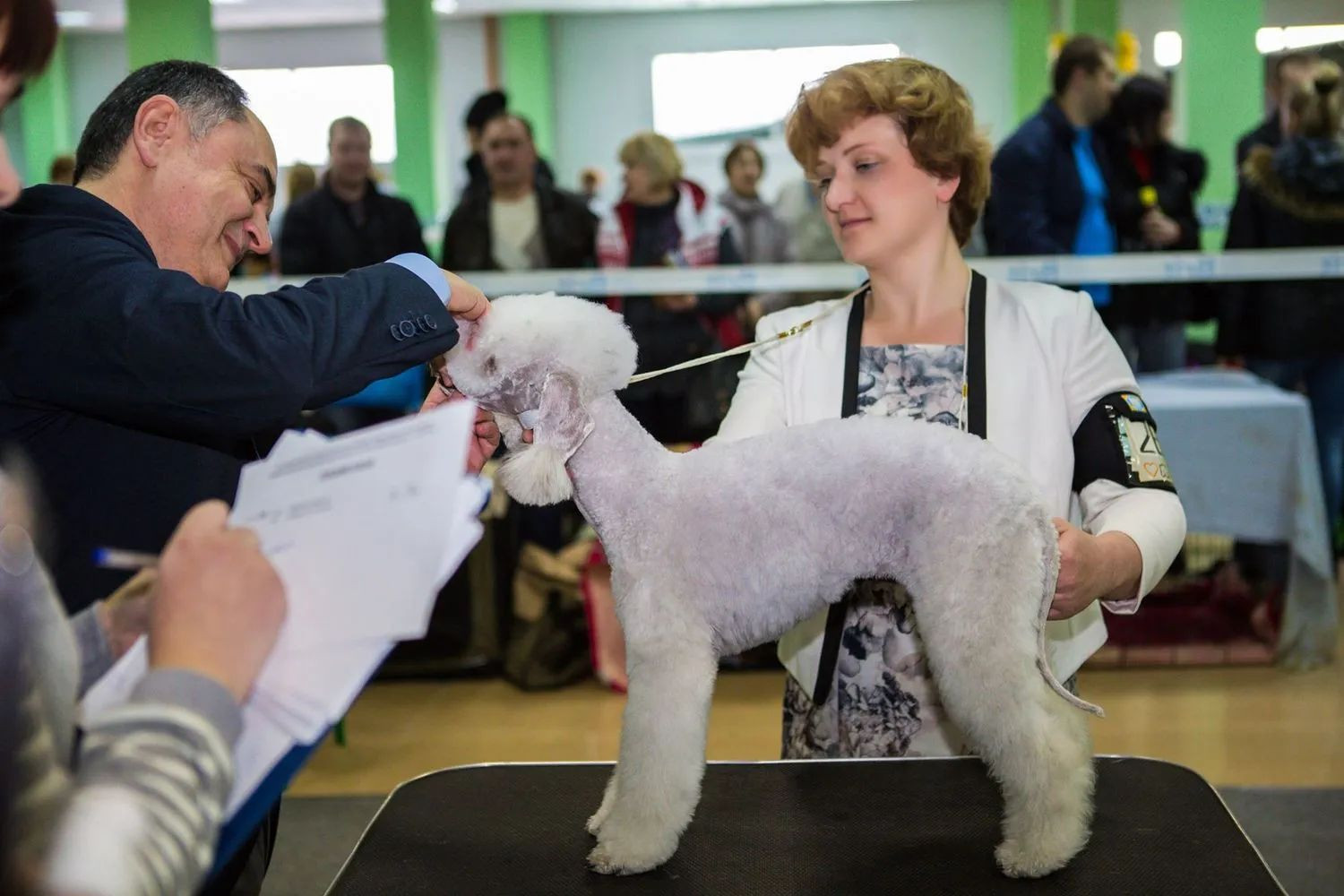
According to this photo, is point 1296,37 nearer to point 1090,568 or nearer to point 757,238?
point 757,238

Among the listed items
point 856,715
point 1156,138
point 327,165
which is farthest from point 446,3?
point 856,715

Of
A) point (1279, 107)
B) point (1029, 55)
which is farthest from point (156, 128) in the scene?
point (1029, 55)

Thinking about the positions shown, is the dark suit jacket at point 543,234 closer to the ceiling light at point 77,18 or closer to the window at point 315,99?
the window at point 315,99

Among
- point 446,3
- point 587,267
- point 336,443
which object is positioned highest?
point 446,3

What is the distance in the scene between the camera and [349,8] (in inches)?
468

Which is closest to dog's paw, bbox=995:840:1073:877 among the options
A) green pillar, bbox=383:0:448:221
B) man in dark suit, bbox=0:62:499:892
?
man in dark suit, bbox=0:62:499:892

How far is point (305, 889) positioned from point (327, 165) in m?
2.67

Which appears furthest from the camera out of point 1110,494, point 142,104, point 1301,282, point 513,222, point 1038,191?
point 513,222

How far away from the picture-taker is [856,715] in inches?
61.4

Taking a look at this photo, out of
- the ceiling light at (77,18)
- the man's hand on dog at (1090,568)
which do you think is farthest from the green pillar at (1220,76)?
the ceiling light at (77,18)

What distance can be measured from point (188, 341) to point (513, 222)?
131 inches

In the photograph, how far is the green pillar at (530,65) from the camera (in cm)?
1184

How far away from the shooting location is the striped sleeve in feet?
1.90

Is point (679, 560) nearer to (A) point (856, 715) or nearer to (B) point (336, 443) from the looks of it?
(A) point (856, 715)
